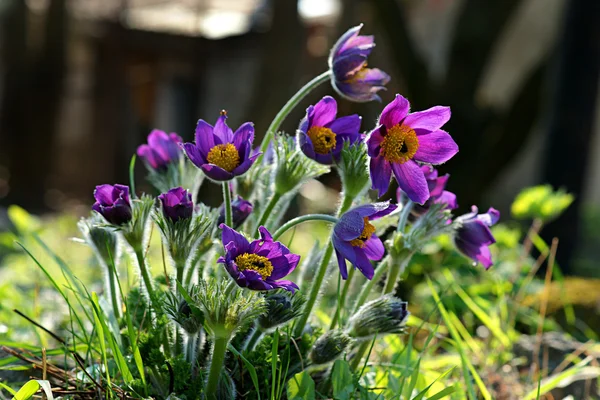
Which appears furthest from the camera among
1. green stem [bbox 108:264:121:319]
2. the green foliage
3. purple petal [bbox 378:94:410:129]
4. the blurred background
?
the blurred background

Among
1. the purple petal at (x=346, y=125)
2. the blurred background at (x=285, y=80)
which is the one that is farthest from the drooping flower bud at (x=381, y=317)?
the blurred background at (x=285, y=80)

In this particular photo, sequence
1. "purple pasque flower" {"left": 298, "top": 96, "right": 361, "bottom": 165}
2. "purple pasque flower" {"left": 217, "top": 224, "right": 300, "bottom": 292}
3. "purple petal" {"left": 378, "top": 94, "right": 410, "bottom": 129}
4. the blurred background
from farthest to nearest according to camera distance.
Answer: the blurred background < "purple pasque flower" {"left": 298, "top": 96, "right": 361, "bottom": 165} < "purple petal" {"left": 378, "top": 94, "right": 410, "bottom": 129} < "purple pasque flower" {"left": 217, "top": 224, "right": 300, "bottom": 292}

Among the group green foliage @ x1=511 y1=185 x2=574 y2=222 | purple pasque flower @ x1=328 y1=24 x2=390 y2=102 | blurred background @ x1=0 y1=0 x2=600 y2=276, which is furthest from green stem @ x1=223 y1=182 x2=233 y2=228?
blurred background @ x1=0 y1=0 x2=600 y2=276

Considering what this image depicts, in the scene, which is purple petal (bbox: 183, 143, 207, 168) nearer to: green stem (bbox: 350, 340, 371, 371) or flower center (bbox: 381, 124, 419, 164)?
flower center (bbox: 381, 124, 419, 164)

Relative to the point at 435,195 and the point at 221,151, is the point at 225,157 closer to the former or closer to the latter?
the point at 221,151

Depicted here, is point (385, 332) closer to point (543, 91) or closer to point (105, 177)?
point (543, 91)

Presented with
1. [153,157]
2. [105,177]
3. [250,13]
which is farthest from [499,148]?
[105,177]

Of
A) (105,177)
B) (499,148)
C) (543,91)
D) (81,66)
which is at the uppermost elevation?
(543,91)
